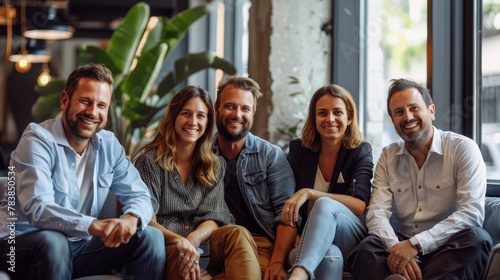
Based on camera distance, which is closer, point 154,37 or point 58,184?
point 58,184

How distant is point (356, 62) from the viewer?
4871mm

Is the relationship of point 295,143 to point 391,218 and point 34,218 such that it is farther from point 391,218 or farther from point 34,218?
point 34,218

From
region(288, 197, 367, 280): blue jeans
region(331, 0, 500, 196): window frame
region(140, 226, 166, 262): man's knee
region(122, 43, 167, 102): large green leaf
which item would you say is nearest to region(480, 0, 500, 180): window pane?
region(331, 0, 500, 196): window frame

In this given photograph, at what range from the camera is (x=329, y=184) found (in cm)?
342

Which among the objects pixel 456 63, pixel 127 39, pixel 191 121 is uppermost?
pixel 127 39

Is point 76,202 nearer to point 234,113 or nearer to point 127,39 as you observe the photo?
point 234,113

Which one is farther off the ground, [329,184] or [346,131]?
[346,131]

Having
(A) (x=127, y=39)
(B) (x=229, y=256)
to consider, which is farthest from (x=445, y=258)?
(A) (x=127, y=39)

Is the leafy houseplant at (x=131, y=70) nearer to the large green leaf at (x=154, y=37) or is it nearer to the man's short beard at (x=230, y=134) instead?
the large green leaf at (x=154, y=37)

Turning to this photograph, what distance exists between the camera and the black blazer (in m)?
3.32

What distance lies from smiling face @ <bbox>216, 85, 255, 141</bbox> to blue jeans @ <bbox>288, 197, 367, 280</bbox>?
1.68 feet

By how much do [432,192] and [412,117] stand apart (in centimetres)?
32

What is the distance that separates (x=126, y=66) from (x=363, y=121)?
170 cm

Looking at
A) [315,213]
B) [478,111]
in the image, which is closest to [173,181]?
[315,213]
